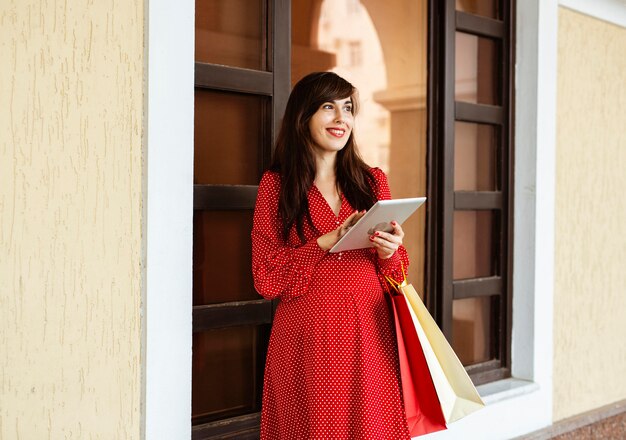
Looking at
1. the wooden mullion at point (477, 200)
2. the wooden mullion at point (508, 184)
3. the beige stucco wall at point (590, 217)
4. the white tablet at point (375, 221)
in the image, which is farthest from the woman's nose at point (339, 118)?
the beige stucco wall at point (590, 217)

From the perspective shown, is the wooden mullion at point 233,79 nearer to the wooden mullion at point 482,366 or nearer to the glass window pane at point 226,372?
the glass window pane at point 226,372

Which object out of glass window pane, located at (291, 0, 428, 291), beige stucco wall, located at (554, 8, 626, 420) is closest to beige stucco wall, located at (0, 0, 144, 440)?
glass window pane, located at (291, 0, 428, 291)

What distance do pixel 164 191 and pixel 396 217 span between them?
71cm

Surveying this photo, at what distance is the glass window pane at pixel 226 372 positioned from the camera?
2.77 meters

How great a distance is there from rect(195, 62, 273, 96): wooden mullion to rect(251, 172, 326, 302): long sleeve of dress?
0.46 metres

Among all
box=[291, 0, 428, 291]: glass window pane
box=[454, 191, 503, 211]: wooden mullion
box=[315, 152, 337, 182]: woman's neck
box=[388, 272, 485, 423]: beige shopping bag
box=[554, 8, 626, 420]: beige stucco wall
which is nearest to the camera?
box=[388, 272, 485, 423]: beige shopping bag

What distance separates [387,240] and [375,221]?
0.41ft

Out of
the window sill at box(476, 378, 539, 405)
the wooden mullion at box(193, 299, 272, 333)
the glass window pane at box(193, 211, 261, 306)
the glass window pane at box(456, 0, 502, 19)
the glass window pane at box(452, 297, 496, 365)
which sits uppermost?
the glass window pane at box(456, 0, 502, 19)

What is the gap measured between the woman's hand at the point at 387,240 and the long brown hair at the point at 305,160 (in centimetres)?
22

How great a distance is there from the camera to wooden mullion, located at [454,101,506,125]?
375 cm

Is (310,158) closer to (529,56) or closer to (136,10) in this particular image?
(136,10)

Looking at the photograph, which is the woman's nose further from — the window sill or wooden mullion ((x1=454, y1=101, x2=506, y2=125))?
the window sill

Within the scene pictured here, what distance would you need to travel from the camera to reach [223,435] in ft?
9.17

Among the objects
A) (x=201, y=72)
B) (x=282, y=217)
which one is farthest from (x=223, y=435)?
(x=201, y=72)
